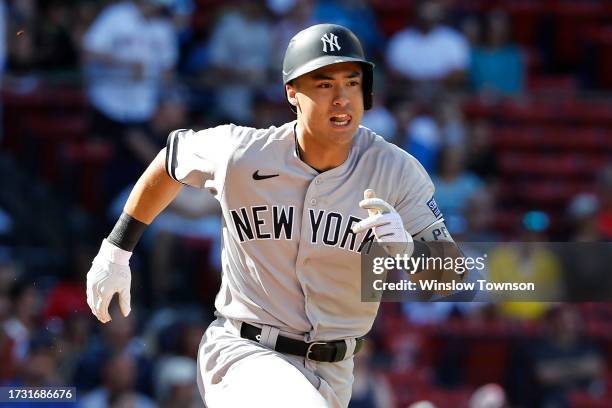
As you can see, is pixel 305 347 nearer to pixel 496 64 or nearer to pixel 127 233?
pixel 127 233

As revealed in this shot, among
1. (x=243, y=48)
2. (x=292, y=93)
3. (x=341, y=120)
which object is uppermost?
(x=243, y=48)

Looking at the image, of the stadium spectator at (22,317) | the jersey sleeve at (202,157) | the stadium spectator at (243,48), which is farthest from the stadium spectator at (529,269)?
the stadium spectator at (22,317)

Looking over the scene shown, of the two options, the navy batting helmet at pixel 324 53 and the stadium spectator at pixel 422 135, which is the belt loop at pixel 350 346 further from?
the stadium spectator at pixel 422 135

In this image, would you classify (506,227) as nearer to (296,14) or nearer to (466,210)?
(466,210)

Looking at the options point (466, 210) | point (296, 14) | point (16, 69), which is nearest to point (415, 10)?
point (296, 14)

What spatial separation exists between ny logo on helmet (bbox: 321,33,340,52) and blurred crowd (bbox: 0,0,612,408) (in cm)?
402

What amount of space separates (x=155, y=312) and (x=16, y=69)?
7.68 ft

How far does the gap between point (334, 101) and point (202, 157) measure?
1.94 ft

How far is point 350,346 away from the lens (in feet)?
18.2

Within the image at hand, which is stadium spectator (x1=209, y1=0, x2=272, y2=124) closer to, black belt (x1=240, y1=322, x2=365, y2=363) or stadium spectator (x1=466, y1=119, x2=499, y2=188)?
stadium spectator (x1=466, y1=119, x2=499, y2=188)

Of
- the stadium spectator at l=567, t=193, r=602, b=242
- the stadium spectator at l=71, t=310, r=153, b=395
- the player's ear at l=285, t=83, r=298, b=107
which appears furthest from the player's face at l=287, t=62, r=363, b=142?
the stadium spectator at l=567, t=193, r=602, b=242

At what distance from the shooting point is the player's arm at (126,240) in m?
5.71

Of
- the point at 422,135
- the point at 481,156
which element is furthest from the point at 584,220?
the point at 422,135

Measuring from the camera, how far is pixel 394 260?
5.44 meters
